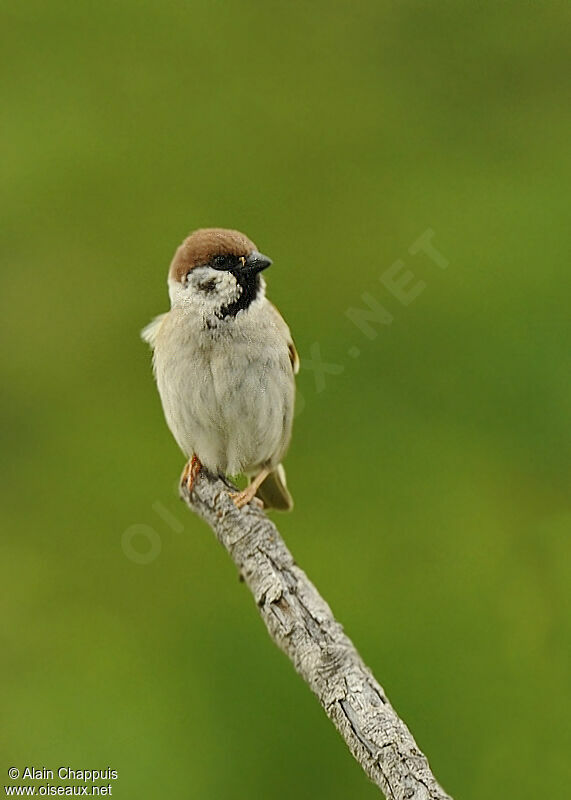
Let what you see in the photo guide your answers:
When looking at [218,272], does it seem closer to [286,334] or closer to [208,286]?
[208,286]

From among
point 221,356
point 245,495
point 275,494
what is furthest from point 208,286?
point 275,494

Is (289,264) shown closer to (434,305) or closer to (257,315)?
(434,305)

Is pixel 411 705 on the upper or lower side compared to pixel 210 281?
lower

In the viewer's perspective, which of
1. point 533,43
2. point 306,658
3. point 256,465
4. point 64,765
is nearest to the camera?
point 306,658

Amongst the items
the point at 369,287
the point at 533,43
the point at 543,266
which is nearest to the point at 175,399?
the point at 369,287

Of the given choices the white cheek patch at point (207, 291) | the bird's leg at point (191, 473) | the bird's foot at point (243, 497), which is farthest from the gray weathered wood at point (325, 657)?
the white cheek patch at point (207, 291)

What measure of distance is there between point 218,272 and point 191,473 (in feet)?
1.39

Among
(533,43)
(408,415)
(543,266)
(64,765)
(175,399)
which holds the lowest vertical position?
(64,765)

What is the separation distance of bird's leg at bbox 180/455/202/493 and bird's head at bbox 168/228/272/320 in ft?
1.07

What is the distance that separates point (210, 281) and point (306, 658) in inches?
32.0

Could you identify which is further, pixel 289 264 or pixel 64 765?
pixel 289 264

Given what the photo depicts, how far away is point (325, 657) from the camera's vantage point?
1.52m

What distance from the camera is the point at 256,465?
7.55 feet

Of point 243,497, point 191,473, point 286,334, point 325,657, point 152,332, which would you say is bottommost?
point 325,657
